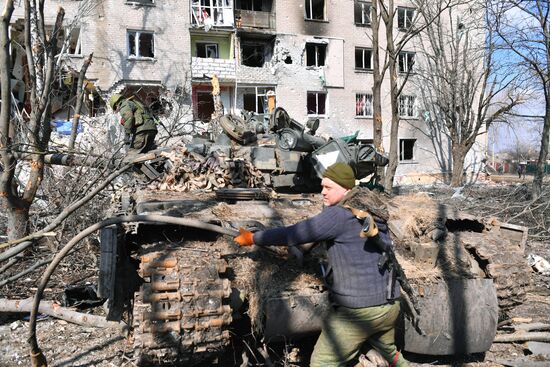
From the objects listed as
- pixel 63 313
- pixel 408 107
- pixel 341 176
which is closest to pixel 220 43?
pixel 408 107

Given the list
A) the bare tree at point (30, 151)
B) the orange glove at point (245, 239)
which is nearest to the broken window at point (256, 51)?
the bare tree at point (30, 151)

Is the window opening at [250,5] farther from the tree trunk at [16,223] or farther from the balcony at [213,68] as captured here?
the tree trunk at [16,223]

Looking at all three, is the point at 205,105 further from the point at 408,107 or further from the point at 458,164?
the point at 458,164

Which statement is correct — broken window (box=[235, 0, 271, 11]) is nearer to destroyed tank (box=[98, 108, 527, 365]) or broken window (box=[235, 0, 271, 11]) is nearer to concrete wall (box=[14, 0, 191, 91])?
concrete wall (box=[14, 0, 191, 91])

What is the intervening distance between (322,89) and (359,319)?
21.7 meters

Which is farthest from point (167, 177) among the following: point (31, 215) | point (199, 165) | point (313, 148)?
point (31, 215)

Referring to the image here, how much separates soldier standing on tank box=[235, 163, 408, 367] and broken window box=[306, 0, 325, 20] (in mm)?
22817

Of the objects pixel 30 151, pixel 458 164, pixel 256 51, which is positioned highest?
pixel 256 51

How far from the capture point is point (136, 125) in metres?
8.14

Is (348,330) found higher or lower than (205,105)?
lower

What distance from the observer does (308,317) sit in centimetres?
344

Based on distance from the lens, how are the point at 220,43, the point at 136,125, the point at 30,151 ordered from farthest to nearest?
the point at 220,43, the point at 136,125, the point at 30,151

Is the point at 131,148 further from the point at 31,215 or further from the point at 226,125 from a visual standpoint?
the point at 226,125

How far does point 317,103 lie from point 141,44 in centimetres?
840
